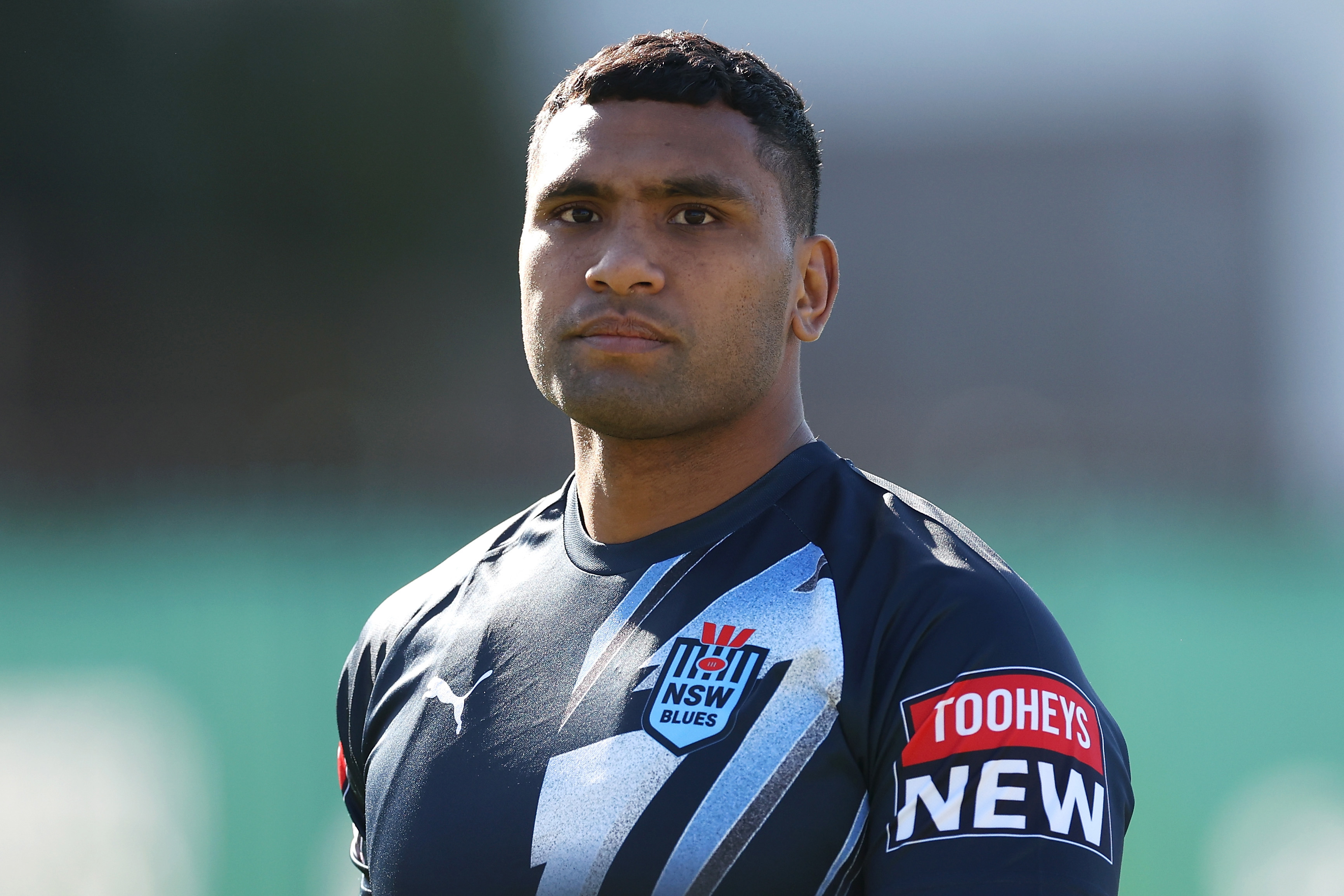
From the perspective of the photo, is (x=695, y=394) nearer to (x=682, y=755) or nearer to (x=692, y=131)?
(x=692, y=131)

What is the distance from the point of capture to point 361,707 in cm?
217

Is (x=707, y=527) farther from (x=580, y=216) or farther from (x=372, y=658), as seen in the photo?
(x=372, y=658)

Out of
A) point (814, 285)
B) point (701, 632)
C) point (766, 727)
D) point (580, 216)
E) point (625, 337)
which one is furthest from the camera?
point (814, 285)

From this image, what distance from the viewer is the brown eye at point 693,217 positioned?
1965mm

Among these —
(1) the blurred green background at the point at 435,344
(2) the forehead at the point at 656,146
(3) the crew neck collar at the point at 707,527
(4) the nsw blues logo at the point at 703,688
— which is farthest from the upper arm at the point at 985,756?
(1) the blurred green background at the point at 435,344

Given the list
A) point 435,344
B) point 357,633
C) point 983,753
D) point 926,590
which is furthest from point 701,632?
point 435,344

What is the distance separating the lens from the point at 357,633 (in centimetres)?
978

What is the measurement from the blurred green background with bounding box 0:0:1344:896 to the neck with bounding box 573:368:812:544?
7.14 m

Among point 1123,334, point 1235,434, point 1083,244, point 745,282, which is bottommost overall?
point 1235,434

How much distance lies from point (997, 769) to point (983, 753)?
24 millimetres

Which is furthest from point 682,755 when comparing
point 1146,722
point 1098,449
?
point 1098,449

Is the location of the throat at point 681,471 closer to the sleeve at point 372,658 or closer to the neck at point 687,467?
the neck at point 687,467

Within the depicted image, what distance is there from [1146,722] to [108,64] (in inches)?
676

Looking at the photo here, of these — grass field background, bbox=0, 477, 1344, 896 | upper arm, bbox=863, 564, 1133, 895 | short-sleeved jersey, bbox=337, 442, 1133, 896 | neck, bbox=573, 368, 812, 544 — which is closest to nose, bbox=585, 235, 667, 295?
neck, bbox=573, 368, 812, 544
